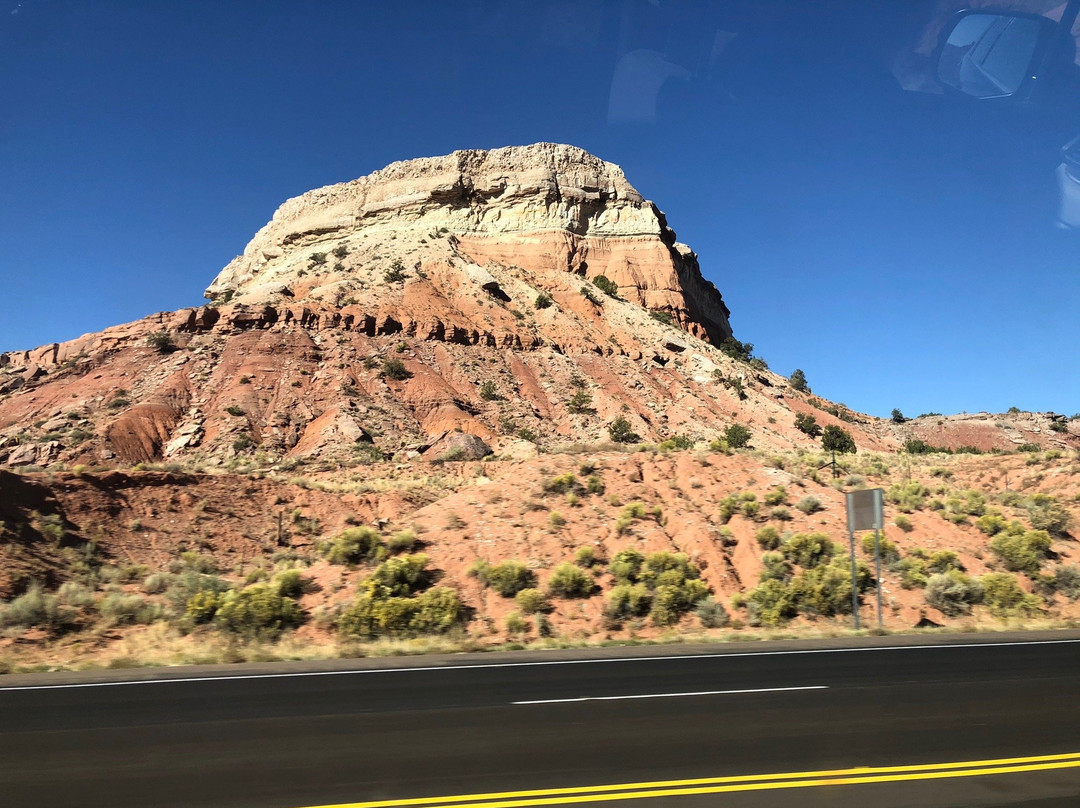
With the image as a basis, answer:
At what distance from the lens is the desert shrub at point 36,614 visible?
16.3 meters

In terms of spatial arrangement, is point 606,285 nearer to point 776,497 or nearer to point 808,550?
point 776,497

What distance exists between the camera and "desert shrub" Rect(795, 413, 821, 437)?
60781 millimetres

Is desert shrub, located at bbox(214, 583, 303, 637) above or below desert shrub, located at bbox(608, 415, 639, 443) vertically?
below

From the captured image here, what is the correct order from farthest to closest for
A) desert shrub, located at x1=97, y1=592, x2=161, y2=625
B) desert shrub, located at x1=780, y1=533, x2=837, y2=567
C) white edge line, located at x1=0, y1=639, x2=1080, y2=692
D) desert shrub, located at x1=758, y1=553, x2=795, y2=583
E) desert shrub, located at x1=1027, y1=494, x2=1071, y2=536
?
desert shrub, located at x1=1027, y1=494, x2=1071, y2=536 → desert shrub, located at x1=780, y1=533, x2=837, y2=567 → desert shrub, located at x1=758, y1=553, x2=795, y2=583 → desert shrub, located at x1=97, y1=592, x2=161, y2=625 → white edge line, located at x1=0, y1=639, x2=1080, y2=692

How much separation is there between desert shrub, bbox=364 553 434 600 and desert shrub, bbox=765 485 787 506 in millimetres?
11406

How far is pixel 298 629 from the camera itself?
16.3m

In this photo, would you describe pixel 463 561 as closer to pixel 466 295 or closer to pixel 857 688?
pixel 857 688

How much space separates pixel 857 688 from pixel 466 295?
61512 mm

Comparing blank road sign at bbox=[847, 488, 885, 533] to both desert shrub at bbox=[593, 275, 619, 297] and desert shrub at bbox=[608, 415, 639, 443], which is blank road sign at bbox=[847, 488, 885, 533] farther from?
desert shrub at bbox=[593, 275, 619, 297]

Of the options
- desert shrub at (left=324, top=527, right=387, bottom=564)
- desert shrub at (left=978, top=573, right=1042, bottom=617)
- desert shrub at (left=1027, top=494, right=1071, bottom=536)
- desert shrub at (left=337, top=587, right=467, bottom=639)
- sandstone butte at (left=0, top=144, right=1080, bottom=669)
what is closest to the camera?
desert shrub at (left=337, top=587, right=467, bottom=639)

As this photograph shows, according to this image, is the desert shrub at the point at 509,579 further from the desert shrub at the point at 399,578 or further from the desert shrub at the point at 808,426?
the desert shrub at the point at 808,426

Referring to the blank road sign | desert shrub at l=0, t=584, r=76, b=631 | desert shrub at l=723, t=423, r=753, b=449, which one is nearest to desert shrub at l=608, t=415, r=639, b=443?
desert shrub at l=723, t=423, r=753, b=449

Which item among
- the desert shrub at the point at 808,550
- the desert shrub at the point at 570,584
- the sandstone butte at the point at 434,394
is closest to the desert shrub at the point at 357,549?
the sandstone butte at the point at 434,394

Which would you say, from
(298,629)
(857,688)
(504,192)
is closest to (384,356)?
(504,192)
